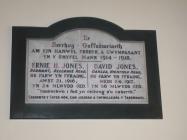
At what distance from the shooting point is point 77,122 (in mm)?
1642

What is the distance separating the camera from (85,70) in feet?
5.65

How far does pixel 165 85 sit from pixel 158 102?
103 millimetres

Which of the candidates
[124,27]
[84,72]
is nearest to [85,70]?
[84,72]

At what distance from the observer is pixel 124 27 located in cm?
181

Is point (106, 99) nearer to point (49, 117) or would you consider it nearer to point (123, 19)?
point (49, 117)

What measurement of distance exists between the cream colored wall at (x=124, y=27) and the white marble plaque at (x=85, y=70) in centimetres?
10

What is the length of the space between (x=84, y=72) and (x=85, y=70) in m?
0.01

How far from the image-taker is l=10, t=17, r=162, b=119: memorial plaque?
1653mm

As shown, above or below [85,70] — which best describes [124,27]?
above

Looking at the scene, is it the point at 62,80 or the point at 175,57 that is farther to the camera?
the point at 175,57

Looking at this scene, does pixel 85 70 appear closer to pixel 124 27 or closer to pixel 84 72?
pixel 84 72

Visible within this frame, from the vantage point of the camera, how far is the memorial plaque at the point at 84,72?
165 centimetres

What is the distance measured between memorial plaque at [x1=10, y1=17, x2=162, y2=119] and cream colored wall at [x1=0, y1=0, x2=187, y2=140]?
0.04 m
